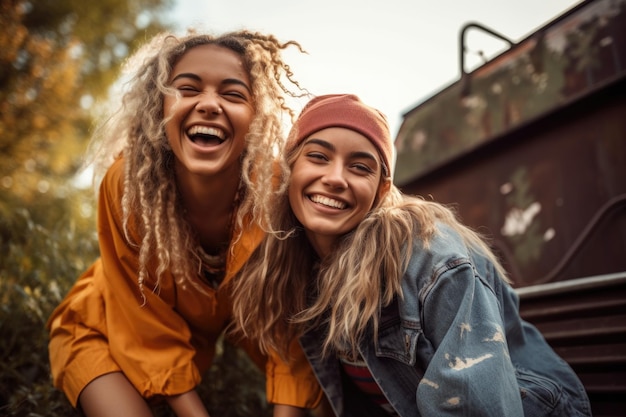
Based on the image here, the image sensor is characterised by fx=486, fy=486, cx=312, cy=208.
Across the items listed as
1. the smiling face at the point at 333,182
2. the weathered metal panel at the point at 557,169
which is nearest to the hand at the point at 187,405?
the smiling face at the point at 333,182

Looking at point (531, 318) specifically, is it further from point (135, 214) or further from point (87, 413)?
point (87, 413)

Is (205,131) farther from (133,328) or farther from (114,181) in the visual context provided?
(133,328)

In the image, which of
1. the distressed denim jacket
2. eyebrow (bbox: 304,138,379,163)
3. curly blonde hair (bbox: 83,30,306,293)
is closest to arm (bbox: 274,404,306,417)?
the distressed denim jacket

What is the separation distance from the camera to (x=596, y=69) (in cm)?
271

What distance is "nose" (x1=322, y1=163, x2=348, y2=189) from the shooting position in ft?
5.87

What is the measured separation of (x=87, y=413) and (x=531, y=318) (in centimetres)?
194

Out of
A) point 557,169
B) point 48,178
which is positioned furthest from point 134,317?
point 48,178

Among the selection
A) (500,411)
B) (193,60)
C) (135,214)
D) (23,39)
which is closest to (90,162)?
(135,214)

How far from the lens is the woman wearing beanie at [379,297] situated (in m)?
1.45

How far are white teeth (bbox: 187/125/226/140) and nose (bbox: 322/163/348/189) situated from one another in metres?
0.45

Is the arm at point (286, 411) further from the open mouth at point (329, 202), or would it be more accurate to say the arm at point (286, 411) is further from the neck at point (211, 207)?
the open mouth at point (329, 202)

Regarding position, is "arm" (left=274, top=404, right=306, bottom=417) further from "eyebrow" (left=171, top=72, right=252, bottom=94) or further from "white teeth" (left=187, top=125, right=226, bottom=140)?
"eyebrow" (left=171, top=72, right=252, bottom=94)

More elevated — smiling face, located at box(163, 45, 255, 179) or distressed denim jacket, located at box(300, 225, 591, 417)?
smiling face, located at box(163, 45, 255, 179)

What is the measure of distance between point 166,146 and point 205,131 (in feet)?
0.87
